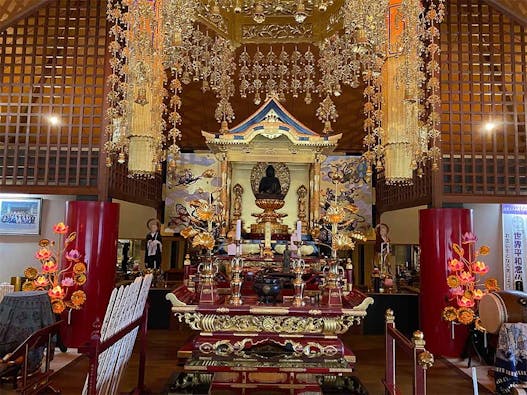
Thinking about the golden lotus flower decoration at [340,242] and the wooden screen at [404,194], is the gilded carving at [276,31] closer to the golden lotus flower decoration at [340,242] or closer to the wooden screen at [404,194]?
the golden lotus flower decoration at [340,242]

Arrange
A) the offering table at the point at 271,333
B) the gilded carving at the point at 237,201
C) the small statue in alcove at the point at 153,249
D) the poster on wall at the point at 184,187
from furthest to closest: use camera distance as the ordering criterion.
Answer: the poster on wall at the point at 184,187, the gilded carving at the point at 237,201, the small statue in alcove at the point at 153,249, the offering table at the point at 271,333

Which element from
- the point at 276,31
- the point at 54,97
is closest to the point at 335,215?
the point at 276,31

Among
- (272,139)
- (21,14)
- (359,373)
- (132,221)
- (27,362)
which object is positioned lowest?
(359,373)

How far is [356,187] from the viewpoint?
28.0 ft

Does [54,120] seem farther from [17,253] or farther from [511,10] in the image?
[511,10]

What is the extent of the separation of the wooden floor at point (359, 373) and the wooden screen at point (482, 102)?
6.60 feet

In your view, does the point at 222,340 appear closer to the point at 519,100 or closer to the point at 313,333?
the point at 313,333

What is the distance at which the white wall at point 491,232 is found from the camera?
5895 mm

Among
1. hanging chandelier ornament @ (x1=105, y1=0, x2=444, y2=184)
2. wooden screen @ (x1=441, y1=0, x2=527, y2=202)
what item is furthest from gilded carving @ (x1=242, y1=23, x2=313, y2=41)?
wooden screen @ (x1=441, y1=0, x2=527, y2=202)

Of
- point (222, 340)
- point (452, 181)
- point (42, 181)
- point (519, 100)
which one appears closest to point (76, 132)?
point (42, 181)

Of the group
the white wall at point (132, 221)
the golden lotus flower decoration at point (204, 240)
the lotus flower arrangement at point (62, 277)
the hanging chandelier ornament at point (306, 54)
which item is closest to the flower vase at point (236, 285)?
the golden lotus flower decoration at point (204, 240)

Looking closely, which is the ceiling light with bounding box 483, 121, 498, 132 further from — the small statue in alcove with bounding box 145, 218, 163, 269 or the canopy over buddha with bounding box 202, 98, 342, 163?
the small statue in alcove with bounding box 145, 218, 163, 269

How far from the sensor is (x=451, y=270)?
15.5 ft

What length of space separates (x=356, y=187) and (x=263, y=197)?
2446 mm
